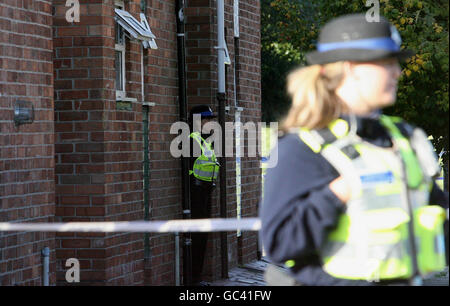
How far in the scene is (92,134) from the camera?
9531mm

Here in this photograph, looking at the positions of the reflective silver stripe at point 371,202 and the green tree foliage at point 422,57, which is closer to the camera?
the reflective silver stripe at point 371,202

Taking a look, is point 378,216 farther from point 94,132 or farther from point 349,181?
point 94,132

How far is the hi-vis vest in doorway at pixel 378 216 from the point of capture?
10.4ft

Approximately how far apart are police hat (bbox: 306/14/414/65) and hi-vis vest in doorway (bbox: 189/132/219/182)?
344 inches

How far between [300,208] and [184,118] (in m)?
8.62

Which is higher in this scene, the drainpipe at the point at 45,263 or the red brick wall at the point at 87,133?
the red brick wall at the point at 87,133

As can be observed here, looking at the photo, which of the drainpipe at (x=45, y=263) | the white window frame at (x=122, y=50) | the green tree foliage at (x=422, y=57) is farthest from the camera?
the green tree foliage at (x=422, y=57)

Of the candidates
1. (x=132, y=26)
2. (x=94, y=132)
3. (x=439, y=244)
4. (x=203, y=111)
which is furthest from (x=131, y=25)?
(x=439, y=244)

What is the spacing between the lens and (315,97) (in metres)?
3.25

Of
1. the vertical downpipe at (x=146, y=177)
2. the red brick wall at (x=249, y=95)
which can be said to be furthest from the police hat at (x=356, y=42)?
the red brick wall at (x=249, y=95)

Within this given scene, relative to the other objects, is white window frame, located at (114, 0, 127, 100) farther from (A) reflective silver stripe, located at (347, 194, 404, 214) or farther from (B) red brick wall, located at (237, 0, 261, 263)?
(A) reflective silver stripe, located at (347, 194, 404, 214)

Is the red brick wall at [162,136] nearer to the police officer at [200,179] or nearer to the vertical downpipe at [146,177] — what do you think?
the vertical downpipe at [146,177]

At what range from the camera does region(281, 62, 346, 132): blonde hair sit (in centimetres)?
325

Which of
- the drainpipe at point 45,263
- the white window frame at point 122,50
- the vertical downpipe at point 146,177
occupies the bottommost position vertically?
the drainpipe at point 45,263
